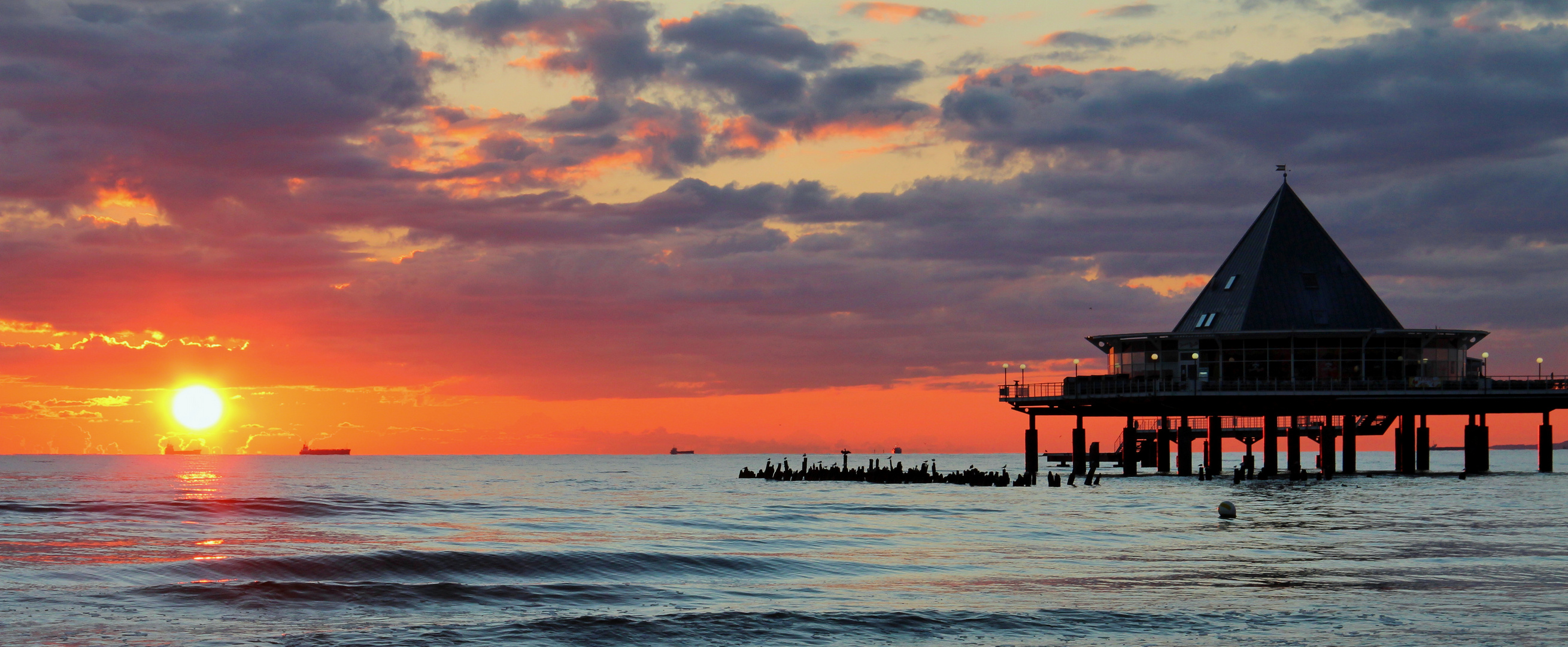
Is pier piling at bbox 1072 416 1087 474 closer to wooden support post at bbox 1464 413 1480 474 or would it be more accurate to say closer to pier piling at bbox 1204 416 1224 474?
pier piling at bbox 1204 416 1224 474

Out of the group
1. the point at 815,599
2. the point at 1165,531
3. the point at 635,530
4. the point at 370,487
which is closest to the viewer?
the point at 815,599

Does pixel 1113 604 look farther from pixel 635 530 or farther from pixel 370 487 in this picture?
pixel 370 487

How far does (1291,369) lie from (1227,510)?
38985mm

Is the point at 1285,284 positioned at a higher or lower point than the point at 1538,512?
higher

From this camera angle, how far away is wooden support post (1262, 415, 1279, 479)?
92312mm

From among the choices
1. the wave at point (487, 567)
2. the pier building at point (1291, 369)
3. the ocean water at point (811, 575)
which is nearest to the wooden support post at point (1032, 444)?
the pier building at point (1291, 369)

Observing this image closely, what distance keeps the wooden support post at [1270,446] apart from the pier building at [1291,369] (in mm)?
223

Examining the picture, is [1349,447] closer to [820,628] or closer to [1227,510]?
[1227,510]

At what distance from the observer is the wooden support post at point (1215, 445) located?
330ft

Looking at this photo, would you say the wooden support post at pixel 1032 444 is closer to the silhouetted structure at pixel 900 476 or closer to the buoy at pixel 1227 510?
the silhouetted structure at pixel 900 476

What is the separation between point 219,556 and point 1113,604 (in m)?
28.1

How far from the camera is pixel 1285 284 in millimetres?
98000

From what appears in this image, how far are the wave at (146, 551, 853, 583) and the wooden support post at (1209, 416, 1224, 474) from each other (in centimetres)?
6732

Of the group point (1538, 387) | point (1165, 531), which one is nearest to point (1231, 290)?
point (1538, 387)
